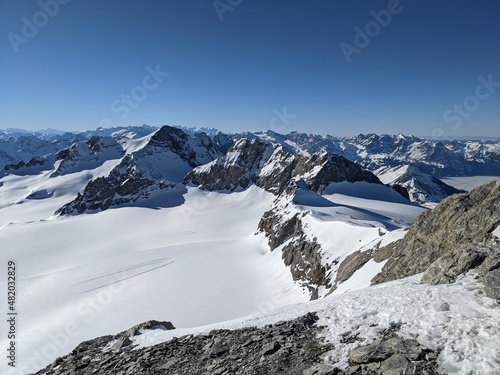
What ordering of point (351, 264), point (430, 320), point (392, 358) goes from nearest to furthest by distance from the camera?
point (392, 358), point (430, 320), point (351, 264)

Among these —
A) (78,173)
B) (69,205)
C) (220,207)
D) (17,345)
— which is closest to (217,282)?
(17,345)

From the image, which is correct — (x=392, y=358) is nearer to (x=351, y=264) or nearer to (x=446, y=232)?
(x=446, y=232)

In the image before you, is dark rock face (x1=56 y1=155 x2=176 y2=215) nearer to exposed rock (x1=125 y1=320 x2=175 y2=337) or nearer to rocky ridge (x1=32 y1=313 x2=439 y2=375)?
exposed rock (x1=125 y1=320 x2=175 y2=337)

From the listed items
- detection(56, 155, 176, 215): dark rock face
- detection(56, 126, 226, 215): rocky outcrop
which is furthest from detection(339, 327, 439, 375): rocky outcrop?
detection(56, 155, 176, 215): dark rock face

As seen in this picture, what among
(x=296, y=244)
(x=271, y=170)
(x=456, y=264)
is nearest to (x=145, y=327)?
(x=456, y=264)

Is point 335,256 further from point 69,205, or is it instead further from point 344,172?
point 69,205

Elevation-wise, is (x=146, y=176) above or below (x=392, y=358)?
above

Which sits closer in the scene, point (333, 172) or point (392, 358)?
point (392, 358)
